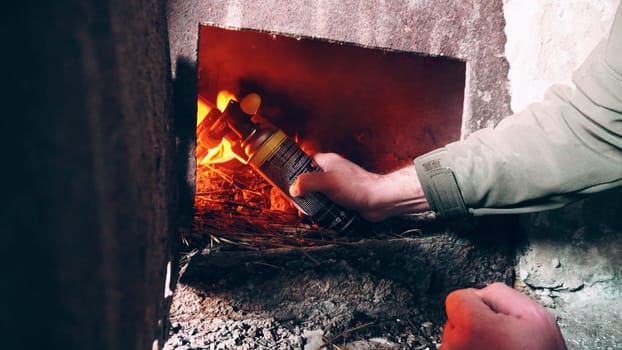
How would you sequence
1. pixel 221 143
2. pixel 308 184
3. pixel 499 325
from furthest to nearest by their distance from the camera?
pixel 221 143 → pixel 308 184 → pixel 499 325

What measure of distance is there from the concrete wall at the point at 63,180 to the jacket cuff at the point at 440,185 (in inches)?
32.6

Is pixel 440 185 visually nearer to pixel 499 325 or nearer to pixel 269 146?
pixel 499 325

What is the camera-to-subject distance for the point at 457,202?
1217 mm

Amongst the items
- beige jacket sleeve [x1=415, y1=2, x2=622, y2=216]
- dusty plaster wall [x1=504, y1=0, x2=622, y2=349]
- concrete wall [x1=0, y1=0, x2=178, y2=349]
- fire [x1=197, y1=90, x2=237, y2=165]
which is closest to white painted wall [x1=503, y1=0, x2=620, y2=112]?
dusty plaster wall [x1=504, y1=0, x2=622, y2=349]

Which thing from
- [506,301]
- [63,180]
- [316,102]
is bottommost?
[506,301]

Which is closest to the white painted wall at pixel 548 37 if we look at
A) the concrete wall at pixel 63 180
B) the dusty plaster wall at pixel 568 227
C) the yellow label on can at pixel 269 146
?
the dusty plaster wall at pixel 568 227

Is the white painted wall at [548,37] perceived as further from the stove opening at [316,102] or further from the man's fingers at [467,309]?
the man's fingers at [467,309]

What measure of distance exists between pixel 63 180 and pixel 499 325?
0.88 m

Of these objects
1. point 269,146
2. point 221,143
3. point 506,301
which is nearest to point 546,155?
point 506,301

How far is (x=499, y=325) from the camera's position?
0.97m

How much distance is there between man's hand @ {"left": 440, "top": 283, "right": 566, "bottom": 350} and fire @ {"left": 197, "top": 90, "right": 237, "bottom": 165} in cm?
97

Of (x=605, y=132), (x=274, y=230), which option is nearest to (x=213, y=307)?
(x=274, y=230)

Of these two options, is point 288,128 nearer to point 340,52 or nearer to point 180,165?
point 340,52

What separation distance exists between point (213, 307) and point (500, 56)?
3.81 feet
